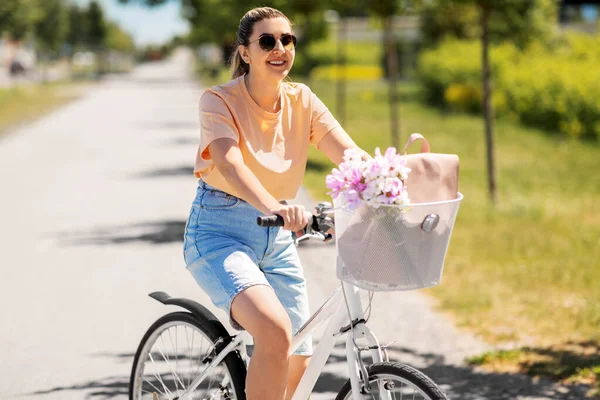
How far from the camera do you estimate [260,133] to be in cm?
351

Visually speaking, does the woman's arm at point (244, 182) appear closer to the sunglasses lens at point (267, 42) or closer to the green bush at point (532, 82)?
the sunglasses lens at point (267, 42)

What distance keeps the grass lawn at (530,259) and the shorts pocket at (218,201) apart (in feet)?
8.91

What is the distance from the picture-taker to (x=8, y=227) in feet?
34.0

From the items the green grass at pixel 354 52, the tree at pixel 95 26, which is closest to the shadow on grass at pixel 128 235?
the green grass at pixel 354 52

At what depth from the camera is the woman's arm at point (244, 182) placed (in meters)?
3.11

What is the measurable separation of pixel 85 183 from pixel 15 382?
9175mm

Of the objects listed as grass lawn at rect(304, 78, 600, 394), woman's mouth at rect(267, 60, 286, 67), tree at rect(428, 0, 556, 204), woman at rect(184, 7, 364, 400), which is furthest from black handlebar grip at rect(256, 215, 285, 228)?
tree at rect(428, 0, 556, 204)

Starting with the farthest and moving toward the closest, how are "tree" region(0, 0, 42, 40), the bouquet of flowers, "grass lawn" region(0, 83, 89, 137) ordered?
"tree" region(0, 0, 42, 40) → "grass lawn" region(0, 83, 89, 137) → the bouquet of flowers

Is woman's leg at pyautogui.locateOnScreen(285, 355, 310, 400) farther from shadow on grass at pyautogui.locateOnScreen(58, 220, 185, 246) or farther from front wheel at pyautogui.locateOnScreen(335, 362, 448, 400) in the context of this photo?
shadow on grass at pyautogui.locateOnScreen(58, 220, 185, 246)

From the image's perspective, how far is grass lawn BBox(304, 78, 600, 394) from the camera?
→ 619 centimetres

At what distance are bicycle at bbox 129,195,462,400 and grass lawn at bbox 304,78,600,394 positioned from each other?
240 cm

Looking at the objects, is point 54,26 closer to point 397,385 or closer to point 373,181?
point 397,385

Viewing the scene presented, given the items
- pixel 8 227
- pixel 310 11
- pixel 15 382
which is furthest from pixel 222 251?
pixel 310 11

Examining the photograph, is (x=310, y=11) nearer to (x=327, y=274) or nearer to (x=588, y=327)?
(x=327, y=274)
